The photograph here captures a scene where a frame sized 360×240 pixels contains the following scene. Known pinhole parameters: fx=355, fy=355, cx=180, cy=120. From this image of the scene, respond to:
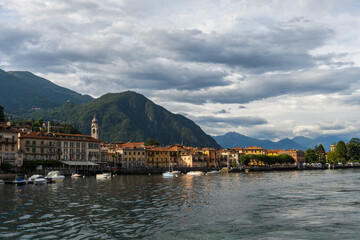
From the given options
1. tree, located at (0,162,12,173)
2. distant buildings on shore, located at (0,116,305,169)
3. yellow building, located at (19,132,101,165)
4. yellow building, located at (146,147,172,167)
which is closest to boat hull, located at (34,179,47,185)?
tree, located at (0,162,12,173)

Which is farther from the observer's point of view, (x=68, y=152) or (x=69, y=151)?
(x=69, y=151)

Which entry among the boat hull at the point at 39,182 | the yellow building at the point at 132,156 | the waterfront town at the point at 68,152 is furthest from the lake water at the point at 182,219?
the yellow building at the point at 132,156

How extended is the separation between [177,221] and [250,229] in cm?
693

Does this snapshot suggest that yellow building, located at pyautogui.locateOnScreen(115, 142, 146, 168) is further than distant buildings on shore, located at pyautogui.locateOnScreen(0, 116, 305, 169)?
Yes

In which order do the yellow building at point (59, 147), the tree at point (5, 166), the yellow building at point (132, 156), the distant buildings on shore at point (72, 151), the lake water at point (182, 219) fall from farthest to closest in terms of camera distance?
the yellow building at point (132, 156), the yellow building at point (59, 147), the distant buildings on shore at point (72, 151), the tree at point (5, 166), the lake water at point (182, 219)

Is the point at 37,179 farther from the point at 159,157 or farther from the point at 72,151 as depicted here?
the point at 159,157

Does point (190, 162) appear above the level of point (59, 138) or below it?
below

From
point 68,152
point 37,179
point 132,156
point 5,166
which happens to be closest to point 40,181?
point 37,179

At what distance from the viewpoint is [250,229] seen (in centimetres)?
2886

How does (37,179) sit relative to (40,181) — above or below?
above

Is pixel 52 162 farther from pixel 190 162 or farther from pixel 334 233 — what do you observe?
pixel 334 233

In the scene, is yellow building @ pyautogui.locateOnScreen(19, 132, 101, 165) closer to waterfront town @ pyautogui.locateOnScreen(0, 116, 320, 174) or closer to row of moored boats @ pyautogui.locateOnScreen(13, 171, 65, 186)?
waterfront town @ pyautogui.locateOnScreen(0, 116, 320, 174)

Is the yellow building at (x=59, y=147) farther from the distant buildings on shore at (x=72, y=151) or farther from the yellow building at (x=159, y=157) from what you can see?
the yellow building at (x=159, y=157)

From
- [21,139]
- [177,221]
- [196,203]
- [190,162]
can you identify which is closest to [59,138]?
[21,139]
